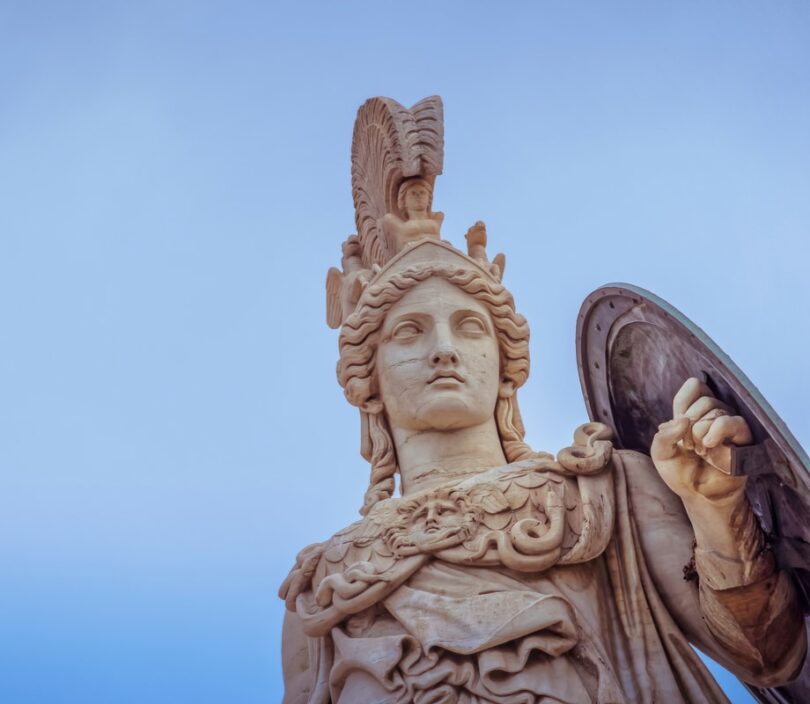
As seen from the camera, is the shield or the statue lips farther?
the statue lips

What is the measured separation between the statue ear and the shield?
Answer: 2.43 ft

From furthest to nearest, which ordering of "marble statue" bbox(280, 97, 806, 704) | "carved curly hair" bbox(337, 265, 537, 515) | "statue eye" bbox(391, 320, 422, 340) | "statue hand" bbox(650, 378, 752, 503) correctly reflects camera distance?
"carved curly hair" bbox(337, 265, 537, 515) → "statue eye" bbox(391, 320, 422, 340) → "marble statue" bbox(280, 97, 806, 704) → "statue hand" bbox(650, 378, 752, 503)

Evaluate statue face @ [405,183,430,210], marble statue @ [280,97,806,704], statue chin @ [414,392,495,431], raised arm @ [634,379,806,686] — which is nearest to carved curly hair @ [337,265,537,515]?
marble statue @ [280,97,806,704]

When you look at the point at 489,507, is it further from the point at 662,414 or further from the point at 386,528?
the point at 662,414

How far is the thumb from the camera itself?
19.4 ft

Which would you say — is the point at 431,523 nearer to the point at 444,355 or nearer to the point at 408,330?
the point at 444,355

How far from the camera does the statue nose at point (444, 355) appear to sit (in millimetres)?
8367

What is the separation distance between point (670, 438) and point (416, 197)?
4624mm

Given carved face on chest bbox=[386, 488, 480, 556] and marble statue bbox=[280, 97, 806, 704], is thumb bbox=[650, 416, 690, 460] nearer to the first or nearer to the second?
marble statue bbox=[280, 97, 806, 704]

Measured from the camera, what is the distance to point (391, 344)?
882 centimetres

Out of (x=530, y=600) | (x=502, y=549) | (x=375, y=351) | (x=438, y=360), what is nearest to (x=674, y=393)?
(x=502, y=549)

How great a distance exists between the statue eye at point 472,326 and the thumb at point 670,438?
9.53ft

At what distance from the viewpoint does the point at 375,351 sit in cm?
906

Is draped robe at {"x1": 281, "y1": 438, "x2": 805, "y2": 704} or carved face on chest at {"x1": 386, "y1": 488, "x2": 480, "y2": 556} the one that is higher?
carved face on chest at {"x1": 386, "y1": 488, "x2": 480, "y2": 556}
